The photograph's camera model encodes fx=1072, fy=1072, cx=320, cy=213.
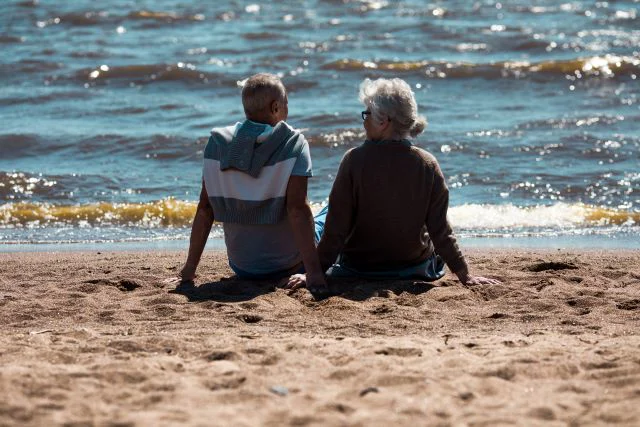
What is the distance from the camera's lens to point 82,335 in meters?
4.58

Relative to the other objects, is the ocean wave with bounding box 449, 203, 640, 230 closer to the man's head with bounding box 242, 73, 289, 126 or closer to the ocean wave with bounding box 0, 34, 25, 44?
the man's head with bounding box 242, 73, 289, 126

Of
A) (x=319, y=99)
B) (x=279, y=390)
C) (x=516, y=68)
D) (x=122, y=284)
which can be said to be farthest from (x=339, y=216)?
(x=516, y=68)

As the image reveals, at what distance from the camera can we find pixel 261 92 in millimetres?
5500

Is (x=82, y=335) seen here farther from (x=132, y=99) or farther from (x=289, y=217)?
(x=132, y=99)

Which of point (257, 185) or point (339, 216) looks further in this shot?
point (339, 216)

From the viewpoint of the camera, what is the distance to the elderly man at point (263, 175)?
5.50 metres

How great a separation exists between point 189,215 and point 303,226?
3.53 metres

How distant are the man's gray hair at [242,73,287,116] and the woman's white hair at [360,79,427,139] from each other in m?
0.46

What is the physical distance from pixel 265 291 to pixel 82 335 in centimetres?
126

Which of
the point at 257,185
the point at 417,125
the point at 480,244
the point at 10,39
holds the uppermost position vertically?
the point at 10,39

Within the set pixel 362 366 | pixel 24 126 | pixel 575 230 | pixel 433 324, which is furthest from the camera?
pixel 24 126

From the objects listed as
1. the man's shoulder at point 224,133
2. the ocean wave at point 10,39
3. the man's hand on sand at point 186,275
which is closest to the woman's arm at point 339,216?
the man's shoulder at point 224,133

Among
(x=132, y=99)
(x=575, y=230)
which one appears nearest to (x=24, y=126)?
(x=132, y=99)

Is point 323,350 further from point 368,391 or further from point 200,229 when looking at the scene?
point 200,229
